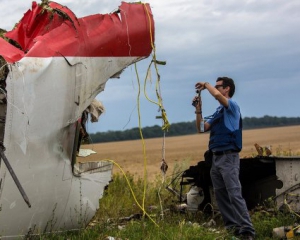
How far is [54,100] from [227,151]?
2276mm

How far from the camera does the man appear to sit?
7.28 metres

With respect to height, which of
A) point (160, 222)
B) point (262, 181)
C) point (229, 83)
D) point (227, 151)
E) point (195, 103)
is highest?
point (229, 83)

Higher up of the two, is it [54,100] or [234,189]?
[54,100]

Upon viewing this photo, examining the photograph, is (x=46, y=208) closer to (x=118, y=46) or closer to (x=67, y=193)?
(x=67, y=193)

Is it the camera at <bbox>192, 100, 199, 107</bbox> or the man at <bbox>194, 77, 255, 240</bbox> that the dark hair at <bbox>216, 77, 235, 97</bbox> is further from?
the camera at <bbox>192, 100, 199, 107</bbox>

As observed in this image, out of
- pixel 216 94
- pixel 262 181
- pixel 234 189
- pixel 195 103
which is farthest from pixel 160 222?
pixel 262 181

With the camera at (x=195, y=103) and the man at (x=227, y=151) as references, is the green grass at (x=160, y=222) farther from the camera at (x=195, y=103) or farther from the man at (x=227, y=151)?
the camera at (x=195, y=103)

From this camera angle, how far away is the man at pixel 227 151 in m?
7.28

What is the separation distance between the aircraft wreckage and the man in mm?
1104

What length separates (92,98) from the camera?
281 inches

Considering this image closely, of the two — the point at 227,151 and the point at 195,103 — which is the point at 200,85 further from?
the point at 227,151

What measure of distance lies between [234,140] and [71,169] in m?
2.05

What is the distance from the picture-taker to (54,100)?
6.57m

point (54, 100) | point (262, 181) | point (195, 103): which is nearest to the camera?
point (54, 100)
